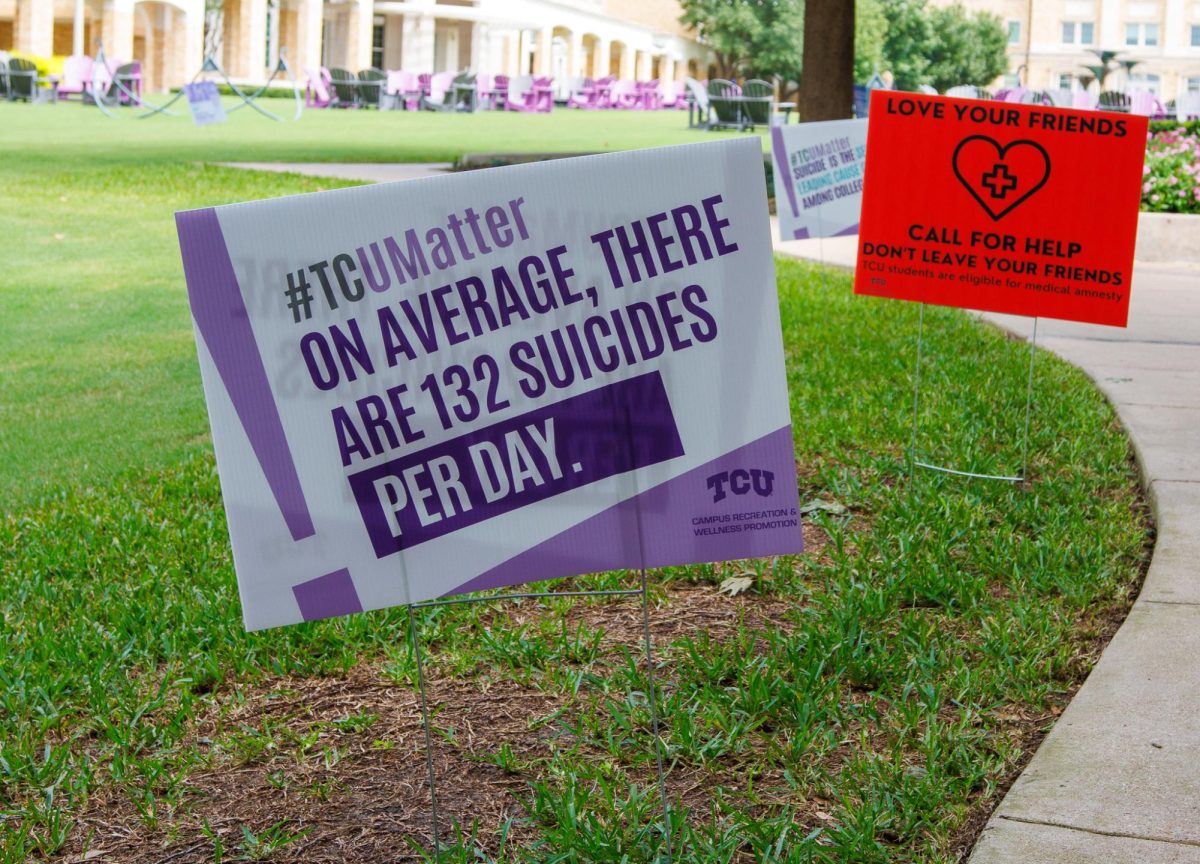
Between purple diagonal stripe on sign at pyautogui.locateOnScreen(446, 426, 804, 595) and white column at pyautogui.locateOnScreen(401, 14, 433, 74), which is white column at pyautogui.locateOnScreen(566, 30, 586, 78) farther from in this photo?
purple diagonal stripe on sign at pyautogui.locateOnScreen(446, 426, 804, 595)

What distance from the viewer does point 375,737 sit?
11.0ft

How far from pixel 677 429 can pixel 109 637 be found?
204cm

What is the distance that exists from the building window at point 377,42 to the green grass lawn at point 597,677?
225ft

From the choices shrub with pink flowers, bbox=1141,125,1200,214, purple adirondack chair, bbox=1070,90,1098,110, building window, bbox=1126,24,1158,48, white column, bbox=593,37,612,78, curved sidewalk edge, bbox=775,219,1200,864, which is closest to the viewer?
curved sidewalk edge, bbox=775,219,1200,864

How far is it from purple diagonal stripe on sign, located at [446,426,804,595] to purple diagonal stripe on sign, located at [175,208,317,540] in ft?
1.13

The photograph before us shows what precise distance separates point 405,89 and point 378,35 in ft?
84.2

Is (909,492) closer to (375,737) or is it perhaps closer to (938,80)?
(375,737)

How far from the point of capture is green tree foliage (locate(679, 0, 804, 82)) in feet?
236

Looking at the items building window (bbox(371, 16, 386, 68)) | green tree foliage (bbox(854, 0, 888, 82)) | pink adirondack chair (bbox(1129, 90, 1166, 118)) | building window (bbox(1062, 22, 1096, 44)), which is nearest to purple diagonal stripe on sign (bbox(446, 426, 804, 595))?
pink adirondack chair (bbox(1129, 90, 1166, 118))

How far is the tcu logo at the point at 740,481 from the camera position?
2580mm

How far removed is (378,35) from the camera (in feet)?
237

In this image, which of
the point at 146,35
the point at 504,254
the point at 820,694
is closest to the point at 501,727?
the point at 820,694

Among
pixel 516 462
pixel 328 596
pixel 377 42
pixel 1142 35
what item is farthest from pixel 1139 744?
pixel 1142 35

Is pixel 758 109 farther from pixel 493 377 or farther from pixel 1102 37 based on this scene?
pixel 1102 37
